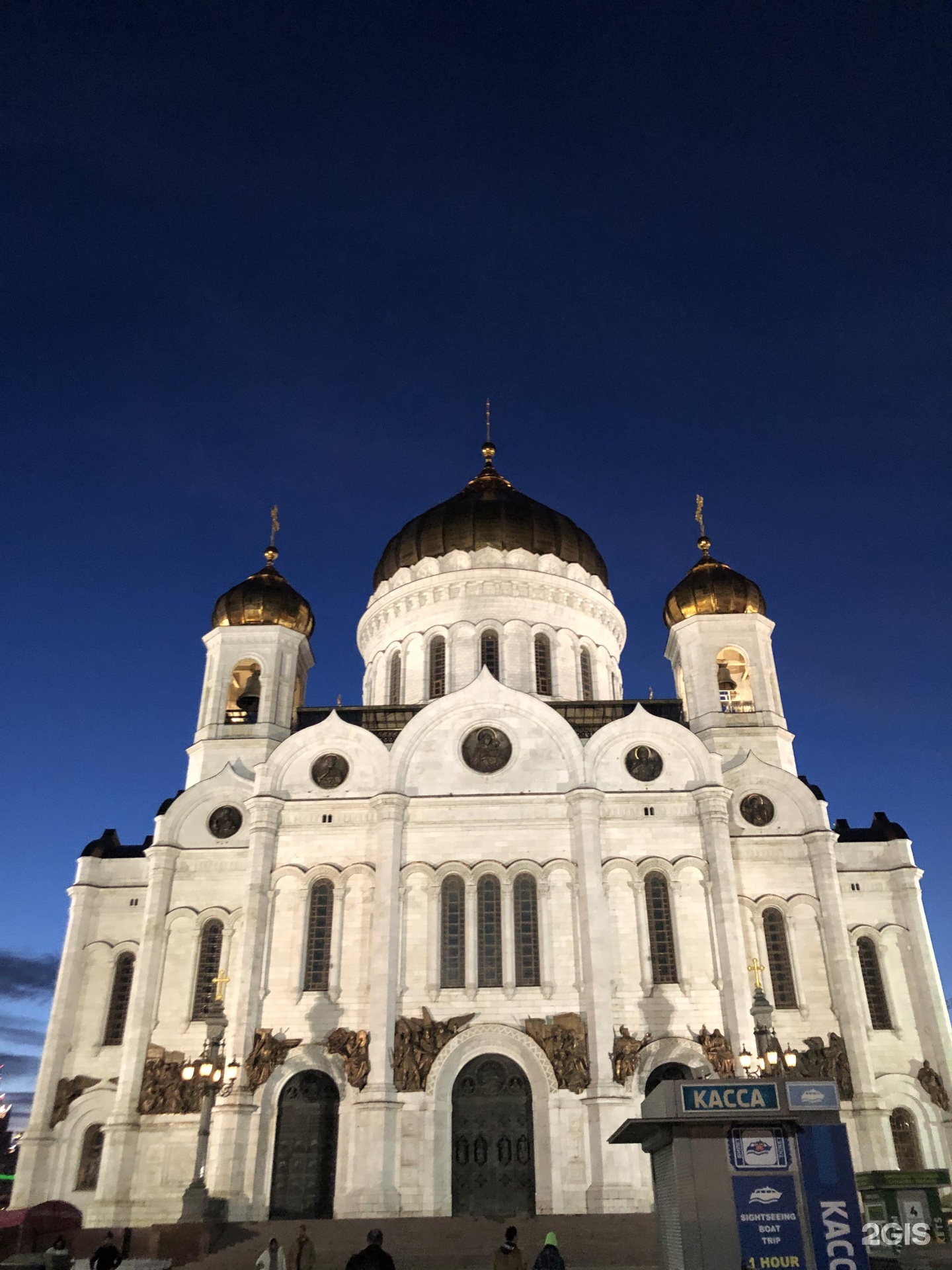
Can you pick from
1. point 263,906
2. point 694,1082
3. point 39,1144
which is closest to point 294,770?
point 263,906

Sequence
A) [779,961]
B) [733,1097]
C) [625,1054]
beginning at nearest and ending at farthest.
→ [733,1097] → [625,1054] → [779,961]

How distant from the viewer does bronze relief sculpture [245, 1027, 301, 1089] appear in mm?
23000

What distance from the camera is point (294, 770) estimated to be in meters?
27.2

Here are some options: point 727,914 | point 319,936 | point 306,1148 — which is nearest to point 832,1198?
point 727,914

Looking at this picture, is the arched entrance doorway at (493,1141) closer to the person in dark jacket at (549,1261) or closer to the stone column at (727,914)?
the stone column at (727,914)

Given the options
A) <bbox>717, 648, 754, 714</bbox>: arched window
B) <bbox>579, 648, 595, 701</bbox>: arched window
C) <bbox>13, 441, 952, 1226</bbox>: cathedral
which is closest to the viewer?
<bbox>13, 441, 952, 1226</bbox>: cathedral

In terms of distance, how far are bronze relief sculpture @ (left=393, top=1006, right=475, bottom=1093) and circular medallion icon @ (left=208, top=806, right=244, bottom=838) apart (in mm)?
7072

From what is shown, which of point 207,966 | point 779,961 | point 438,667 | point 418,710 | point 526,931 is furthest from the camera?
point 438,667

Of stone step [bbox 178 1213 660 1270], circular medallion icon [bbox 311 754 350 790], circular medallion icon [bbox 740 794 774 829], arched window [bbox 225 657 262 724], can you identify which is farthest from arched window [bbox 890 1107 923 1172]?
arched window [bbox 225 657 262 724]

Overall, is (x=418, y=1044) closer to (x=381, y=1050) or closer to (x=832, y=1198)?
(x=381, y=1050)

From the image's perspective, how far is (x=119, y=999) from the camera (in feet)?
86.0

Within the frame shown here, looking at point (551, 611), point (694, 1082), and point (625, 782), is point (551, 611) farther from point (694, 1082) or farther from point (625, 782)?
point (694, 1082)

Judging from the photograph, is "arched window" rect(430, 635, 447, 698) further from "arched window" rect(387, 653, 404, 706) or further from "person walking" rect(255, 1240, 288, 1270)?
"person walking" rect(255, 1240, 288, 1270)

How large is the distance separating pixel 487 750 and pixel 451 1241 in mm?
11588
